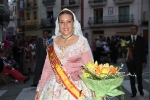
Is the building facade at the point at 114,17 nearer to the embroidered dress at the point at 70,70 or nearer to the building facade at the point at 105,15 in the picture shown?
the building facade at the point at 105,15

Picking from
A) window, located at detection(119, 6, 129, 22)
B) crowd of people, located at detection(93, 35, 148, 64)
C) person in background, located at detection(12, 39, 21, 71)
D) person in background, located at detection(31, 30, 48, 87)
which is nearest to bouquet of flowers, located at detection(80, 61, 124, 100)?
person in background, located at detection(31, 30, 48, 87)

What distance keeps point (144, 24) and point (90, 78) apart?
1196 inches

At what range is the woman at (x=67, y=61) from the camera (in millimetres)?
2814

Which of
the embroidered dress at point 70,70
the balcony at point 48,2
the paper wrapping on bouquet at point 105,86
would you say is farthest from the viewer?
the balcony at point 48,2

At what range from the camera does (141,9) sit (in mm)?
32438

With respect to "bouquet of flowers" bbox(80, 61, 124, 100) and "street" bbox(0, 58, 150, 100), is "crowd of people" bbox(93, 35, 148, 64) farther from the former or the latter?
"bouquet of flowers" bbox(80, 61, 124, 100)

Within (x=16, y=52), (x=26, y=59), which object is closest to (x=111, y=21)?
(x=26, y=59)

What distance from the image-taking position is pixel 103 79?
234 cm

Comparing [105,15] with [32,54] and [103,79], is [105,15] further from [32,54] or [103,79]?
[103,79]

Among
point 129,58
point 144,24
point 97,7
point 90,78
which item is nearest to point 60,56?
point 90,78

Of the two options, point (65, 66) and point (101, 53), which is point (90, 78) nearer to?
point (65, 66)

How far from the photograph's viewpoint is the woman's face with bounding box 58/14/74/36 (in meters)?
2.93

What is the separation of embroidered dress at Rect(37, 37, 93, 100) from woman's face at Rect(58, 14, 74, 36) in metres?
0.17

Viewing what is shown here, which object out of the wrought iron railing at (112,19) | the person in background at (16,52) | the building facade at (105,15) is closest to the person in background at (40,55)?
the person in background at (16,52)
